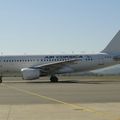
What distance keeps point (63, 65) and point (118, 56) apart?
6.96 meters

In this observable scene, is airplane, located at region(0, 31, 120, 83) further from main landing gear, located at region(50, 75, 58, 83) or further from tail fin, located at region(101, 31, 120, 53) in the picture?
tail fin, located at region(101, 31, 120, 53)

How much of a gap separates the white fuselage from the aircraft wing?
0.60 meters

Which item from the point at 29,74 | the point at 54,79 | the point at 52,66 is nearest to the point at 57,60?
the point at 52,66

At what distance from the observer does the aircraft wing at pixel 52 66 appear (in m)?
45.8

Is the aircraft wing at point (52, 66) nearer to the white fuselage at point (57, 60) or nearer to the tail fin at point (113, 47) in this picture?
the white fuselage at point (57, 60)

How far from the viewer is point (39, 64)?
4791 cm

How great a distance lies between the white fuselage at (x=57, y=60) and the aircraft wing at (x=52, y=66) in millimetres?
596

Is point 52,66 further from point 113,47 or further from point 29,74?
point 113,47

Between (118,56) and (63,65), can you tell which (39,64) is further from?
(118,56)

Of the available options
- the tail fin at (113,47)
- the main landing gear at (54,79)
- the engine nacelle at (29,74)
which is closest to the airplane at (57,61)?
the main landing gear at (54,79)

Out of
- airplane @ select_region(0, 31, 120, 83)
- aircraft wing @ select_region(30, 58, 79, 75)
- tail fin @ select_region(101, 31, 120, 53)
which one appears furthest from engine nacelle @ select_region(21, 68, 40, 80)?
tail fin @ select_region(101, 31, 120, 53)

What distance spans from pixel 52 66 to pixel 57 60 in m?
2.27

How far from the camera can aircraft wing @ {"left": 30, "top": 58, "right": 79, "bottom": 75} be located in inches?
1801
